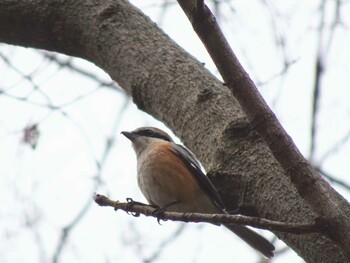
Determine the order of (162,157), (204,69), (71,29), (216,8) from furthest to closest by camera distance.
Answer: (216,8), (162,157), (71,29), (204,69)

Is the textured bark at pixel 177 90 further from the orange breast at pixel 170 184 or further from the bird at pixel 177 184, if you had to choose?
the orange breast at pixel 170 184

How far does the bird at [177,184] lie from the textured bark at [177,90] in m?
0.96

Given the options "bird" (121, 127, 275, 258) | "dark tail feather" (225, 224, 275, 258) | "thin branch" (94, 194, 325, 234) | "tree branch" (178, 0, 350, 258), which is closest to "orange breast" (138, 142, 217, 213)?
"bird" (121, 127, 275, 258)

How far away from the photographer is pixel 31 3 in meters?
3.75

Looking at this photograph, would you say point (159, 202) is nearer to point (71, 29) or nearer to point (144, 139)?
point (144, 139)

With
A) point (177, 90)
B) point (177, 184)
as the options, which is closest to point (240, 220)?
point (177, 90)

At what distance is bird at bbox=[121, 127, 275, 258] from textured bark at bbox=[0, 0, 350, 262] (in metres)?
0.96

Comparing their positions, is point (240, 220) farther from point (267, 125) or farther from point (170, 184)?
point (170, 184)

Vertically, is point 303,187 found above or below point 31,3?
Answer: below

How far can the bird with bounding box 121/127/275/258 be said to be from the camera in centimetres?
413

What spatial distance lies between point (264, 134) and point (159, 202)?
2.42 m

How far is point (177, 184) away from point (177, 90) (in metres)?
1.46

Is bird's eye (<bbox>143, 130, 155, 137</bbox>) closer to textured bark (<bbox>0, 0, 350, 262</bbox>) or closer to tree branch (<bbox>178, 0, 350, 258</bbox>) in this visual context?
textured bark (<bbox>0, 0, 350, 262</bbox>)

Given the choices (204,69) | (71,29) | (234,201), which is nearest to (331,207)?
(234,201)
